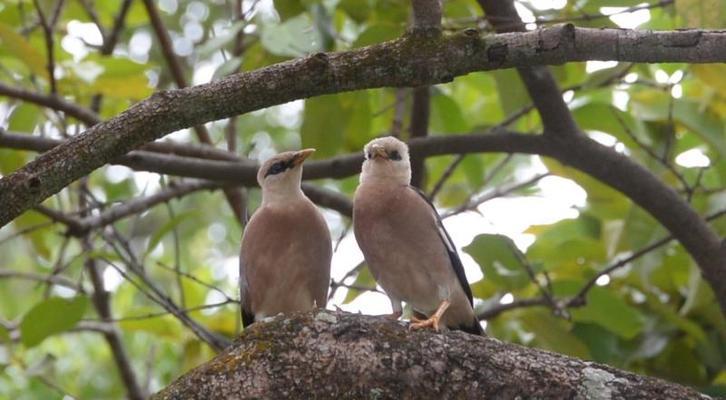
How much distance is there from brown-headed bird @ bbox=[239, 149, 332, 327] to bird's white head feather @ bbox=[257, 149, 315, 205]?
0.08m

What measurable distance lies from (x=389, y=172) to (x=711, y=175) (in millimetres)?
2335

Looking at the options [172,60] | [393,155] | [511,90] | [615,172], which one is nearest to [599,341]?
[615,172]

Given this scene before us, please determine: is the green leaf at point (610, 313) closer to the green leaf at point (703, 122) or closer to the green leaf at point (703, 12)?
the green leaf at point (703, 122)

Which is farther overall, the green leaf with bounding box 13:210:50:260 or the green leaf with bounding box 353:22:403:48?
the green leaf with bounding box 13:210:50:260

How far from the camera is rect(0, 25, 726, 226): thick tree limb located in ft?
11.5

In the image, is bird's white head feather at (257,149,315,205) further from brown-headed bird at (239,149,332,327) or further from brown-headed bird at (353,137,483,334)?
brown-headed bird at (353,137,483,334)

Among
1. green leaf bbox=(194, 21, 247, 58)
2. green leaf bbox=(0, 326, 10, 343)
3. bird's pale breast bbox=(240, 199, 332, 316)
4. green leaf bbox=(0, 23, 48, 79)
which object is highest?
green leaf bbox=(0, 23, 48, 79)

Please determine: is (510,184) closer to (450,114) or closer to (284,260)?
(450,114)

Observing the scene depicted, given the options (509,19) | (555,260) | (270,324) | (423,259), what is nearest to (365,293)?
(555,260)

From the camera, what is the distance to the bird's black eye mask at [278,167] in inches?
213

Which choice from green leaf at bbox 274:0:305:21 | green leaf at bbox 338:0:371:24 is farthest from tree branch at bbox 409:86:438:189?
green leaf at bbox 274:0:305:21

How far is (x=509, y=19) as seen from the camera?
512cm

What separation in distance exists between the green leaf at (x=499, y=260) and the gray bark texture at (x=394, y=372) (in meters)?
2.33

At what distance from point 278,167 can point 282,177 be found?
0.06 metres
